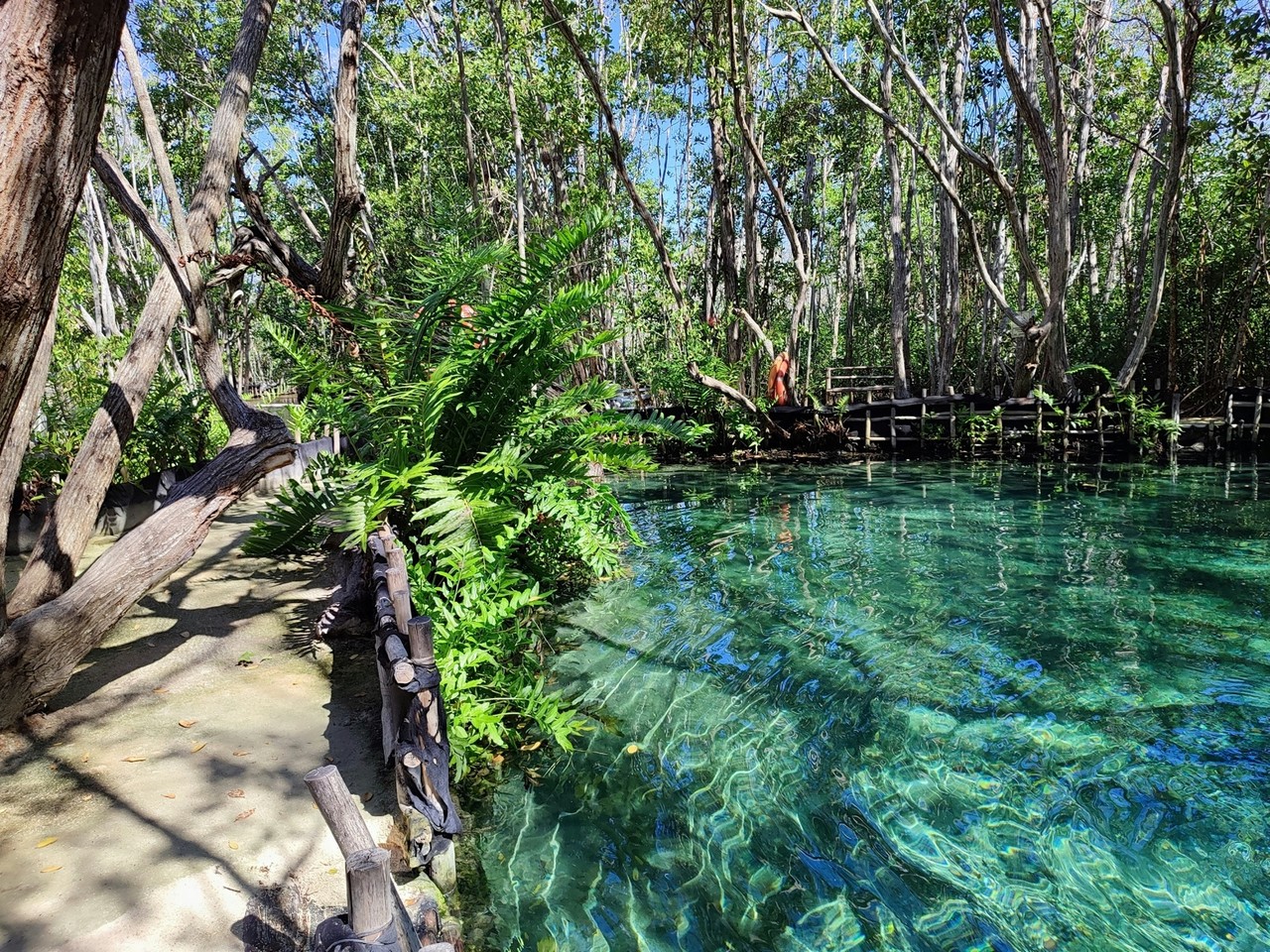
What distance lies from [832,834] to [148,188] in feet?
74.1

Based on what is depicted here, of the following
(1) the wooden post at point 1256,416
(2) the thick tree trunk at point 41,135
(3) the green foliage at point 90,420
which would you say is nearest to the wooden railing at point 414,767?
(2) the thick tree trunk at point 41,135

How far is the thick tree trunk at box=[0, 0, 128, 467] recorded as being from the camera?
116 cm

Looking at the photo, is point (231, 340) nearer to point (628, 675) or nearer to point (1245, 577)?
point (628, 675)

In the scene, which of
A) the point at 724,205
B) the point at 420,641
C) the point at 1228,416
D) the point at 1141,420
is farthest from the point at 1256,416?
the point at 420,641

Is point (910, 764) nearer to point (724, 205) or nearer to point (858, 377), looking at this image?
point (724, 205)

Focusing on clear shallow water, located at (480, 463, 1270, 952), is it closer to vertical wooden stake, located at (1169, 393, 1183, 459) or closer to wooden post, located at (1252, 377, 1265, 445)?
vertical wooden stake, located at (1169, 393, 1183, 459)

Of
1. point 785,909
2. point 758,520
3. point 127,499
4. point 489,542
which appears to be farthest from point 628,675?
point 127,499

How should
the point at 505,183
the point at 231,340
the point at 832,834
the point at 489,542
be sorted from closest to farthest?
the point at 832,834
the point at 489,542
the point at 505,183
the point at 231,340

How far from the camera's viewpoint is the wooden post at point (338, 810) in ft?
4.78

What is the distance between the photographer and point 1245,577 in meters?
5.78

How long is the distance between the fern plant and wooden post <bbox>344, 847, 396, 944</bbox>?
1.55 metres

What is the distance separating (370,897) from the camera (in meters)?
1.41

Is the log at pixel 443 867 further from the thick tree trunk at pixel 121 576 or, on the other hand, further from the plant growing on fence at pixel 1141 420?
the plant growing on fence at pixel 1141 420

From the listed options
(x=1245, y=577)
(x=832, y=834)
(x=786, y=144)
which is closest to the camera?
(x=832, y=834)
